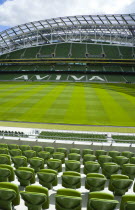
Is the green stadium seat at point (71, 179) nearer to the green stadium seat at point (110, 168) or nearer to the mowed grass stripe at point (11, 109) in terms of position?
the green stadium seat at point (110, 168)

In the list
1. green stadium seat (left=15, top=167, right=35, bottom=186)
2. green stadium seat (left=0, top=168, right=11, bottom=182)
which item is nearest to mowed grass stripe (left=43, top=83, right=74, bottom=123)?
green stadium seat (left=15, top=167, right=35, bottom=186)

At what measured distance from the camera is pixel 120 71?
58.5 metres

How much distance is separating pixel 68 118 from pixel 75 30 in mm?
51452

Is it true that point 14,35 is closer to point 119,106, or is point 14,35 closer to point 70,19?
point 70,19

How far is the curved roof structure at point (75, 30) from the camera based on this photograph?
54.8 metres

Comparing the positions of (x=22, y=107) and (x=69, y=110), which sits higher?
(x=22, y=107)

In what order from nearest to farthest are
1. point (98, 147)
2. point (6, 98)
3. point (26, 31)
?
point (98, 147) → point (6, 98) → point (26, 31)

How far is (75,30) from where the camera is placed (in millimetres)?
63250

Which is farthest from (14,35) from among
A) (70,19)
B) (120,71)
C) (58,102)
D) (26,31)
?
(58,102)

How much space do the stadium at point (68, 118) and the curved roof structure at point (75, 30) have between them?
34cm

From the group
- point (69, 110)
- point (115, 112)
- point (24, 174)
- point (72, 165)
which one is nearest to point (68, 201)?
point (24, 174)

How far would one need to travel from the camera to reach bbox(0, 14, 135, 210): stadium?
5.23 meters

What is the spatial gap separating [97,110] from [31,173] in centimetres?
1877

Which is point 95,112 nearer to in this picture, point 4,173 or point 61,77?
point 4,173
